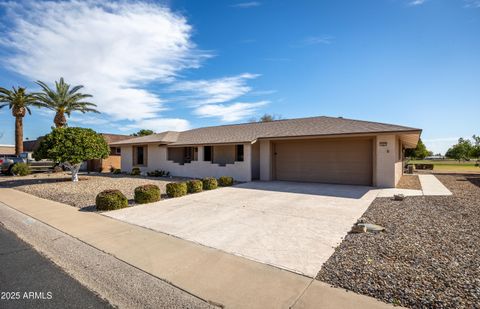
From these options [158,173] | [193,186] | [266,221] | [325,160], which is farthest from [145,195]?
[158,173]

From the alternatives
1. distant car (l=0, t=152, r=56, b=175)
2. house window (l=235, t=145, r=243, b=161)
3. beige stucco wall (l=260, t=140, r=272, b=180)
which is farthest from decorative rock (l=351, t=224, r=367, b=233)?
distant car (l=0, t=152, r=56, b=175)

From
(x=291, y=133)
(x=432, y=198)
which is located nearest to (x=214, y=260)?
(x=432, y=198)

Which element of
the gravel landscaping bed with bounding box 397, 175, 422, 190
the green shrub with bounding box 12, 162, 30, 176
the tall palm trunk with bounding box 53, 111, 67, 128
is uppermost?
the tall palm trunk with bounding box 53, 111, 67, 128

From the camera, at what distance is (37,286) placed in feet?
12.3

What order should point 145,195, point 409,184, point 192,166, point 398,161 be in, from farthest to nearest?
point 192,166 < point 398,161 < point 409,184 < point 145,195

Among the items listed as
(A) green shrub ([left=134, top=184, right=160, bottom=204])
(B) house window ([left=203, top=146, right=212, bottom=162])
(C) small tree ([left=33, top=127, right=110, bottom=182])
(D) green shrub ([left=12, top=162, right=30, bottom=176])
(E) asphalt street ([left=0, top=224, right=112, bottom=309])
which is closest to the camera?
(E) asphalt street ([left=0, top=224, right=112, bottom=309])

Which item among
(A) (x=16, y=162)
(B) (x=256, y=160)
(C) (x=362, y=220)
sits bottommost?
(C) (x=362, y=220)

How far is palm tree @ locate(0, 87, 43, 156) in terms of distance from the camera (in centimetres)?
2555

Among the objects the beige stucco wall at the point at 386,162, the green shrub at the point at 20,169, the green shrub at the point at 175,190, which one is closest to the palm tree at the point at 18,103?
the green shrub at the point at 20,169

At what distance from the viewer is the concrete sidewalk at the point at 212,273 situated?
3330 mm

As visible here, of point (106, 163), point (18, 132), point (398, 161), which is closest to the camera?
point (398, 161)

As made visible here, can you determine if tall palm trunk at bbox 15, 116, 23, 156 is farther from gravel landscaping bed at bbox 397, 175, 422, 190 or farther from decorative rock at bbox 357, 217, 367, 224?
gravel landscaping bed at bbox 397, 175, 422, 190

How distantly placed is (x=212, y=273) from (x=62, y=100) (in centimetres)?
2960

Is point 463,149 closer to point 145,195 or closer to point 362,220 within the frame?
point 362,220
